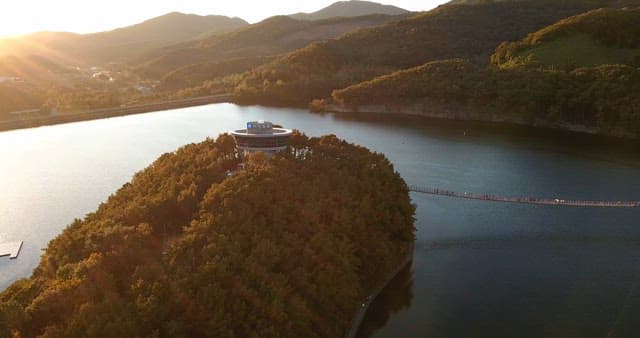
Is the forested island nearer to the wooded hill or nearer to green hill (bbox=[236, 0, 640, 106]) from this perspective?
the wooded hill

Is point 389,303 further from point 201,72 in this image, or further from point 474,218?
point 201,72

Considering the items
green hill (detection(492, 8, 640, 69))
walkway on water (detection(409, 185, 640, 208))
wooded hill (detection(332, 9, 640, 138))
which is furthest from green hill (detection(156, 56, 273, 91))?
walkway on water (detection(409, 185, 640, 208))

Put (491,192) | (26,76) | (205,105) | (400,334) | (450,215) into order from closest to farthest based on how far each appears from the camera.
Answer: (400,334) < (450,215) < (491,192) < (205,105) < (26,76)

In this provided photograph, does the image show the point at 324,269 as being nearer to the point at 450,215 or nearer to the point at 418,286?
the point at 418,286

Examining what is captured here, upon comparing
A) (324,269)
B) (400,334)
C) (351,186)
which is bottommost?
(400,334)

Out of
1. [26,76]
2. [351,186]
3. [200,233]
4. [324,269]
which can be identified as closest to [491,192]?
[351,186]

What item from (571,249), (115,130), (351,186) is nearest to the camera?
(351,186)
